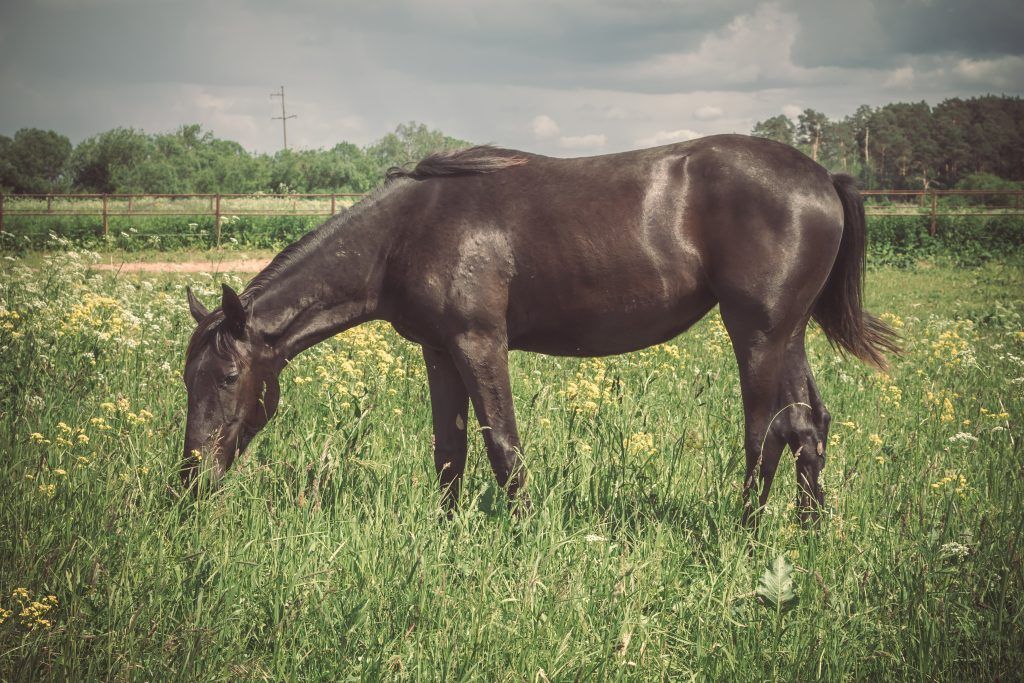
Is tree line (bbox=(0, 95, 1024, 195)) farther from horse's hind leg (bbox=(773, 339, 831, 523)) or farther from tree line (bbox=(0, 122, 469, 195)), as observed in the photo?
horse's hind leg (bbox=(773, 339, 831, 523))

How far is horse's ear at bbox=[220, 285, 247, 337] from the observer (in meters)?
3.72

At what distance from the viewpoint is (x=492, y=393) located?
391 cm

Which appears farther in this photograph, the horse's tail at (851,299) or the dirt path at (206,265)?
the dirt path at (206,265)

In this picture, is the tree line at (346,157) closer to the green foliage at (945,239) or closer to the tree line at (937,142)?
the tree line at (937,142)

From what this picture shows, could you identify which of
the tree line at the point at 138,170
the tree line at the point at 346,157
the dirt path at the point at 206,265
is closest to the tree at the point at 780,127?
the tree line at the point at 346,157

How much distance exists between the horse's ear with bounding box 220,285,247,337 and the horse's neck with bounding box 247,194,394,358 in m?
0.16

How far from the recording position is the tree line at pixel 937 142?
292ft

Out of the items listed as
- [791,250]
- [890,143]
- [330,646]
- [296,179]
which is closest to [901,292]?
[791,250]

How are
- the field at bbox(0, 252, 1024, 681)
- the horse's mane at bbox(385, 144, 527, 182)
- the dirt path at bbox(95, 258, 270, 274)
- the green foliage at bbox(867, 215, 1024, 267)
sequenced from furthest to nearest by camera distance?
the green foliage at bbox(867, 215, 1024, 267) < the dirt path at bbox(95, 258, 270, 274) < the horse's mane at bbox(385, 144, 527, 182) < the field at bbox(0, 252, 1024, 681)

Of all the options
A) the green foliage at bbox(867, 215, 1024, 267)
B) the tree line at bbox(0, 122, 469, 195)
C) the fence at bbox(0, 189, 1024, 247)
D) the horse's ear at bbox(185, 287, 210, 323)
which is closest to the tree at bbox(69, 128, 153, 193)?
the tree line at bbox(0, 122, 469, 195)

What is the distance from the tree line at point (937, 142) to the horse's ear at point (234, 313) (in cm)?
9123

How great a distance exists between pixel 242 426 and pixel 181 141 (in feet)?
378

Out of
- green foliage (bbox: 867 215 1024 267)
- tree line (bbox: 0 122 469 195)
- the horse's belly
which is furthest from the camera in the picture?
tree line (bbox: 0 122 469 195)

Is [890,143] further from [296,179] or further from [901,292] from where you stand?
[901,292]
